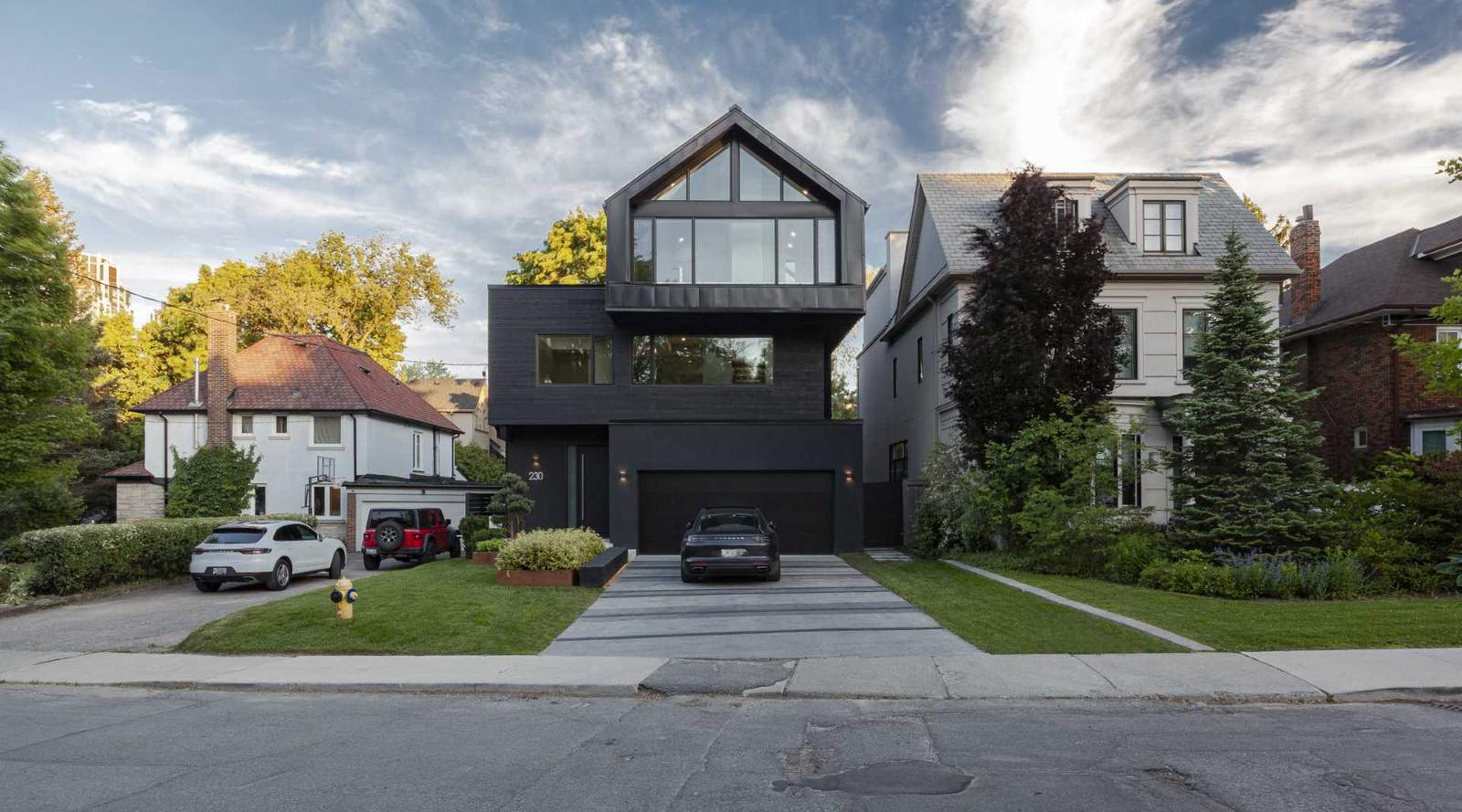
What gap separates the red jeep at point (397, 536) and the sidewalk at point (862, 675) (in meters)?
12.6

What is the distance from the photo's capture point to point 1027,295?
19.3 meters

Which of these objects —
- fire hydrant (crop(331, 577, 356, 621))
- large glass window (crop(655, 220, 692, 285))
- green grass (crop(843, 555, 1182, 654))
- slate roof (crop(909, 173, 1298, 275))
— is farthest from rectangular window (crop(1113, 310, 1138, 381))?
fire hydrant (crop(331, 577, 356, 621))

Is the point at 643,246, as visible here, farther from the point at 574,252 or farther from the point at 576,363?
the point at 574,252

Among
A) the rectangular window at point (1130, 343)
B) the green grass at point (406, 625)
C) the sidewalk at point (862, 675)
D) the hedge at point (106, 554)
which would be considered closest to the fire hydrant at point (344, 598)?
the green grass at point (406, 625)

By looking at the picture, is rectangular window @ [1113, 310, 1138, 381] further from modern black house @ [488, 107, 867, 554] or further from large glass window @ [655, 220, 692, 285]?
large glass window @ [655, 220, 692, 285]

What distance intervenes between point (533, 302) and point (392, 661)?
15.8 metres

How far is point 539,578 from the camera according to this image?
16625mm

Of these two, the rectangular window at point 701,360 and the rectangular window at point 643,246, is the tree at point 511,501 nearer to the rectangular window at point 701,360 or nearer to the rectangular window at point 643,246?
the rectangular window at point 701,360

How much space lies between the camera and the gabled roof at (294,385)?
105 ft

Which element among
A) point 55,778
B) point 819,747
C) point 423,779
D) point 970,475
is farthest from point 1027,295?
point 55,778

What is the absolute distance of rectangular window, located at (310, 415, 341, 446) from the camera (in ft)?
107

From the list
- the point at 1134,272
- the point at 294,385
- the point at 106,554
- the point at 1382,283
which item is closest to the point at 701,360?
the point at 1134,272

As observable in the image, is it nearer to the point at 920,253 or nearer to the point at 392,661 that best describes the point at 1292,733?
the point at 392,661

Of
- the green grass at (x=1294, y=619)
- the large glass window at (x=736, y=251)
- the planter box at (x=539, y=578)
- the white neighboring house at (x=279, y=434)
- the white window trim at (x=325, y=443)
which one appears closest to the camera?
the green grass at (x=1294, y=619)
